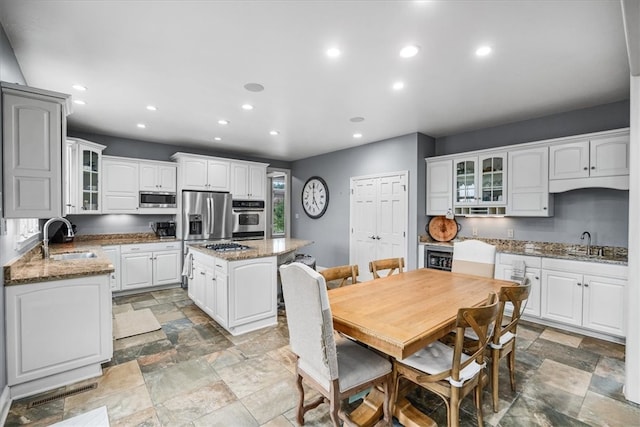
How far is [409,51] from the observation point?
91.0 inches

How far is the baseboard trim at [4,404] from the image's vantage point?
76.1 inches

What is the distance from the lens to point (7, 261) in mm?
2283

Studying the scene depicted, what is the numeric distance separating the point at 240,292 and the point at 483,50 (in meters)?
3.18

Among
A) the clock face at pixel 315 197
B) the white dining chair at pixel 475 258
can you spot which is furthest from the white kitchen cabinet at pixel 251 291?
the clock face at pixel 315 197

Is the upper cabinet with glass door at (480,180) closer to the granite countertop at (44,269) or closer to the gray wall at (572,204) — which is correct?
the gray wall at (572,204)

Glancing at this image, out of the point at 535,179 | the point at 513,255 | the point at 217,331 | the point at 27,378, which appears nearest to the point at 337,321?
the point at 217,331

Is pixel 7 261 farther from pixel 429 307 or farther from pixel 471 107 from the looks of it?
pixel 471 107

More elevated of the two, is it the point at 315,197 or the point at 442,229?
the point at 315,197

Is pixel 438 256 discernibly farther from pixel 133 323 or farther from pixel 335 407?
pixel 133 323

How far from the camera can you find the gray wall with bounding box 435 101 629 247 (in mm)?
3402

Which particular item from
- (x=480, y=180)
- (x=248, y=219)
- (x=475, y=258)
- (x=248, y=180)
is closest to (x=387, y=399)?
(x=475, y=258)

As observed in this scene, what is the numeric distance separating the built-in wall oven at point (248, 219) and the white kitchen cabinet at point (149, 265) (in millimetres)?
1129

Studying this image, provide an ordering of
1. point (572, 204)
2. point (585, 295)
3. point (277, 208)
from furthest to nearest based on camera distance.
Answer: point (277, 208) < point (572, 204) < point (585, 295)

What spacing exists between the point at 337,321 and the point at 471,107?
316 centimetres
